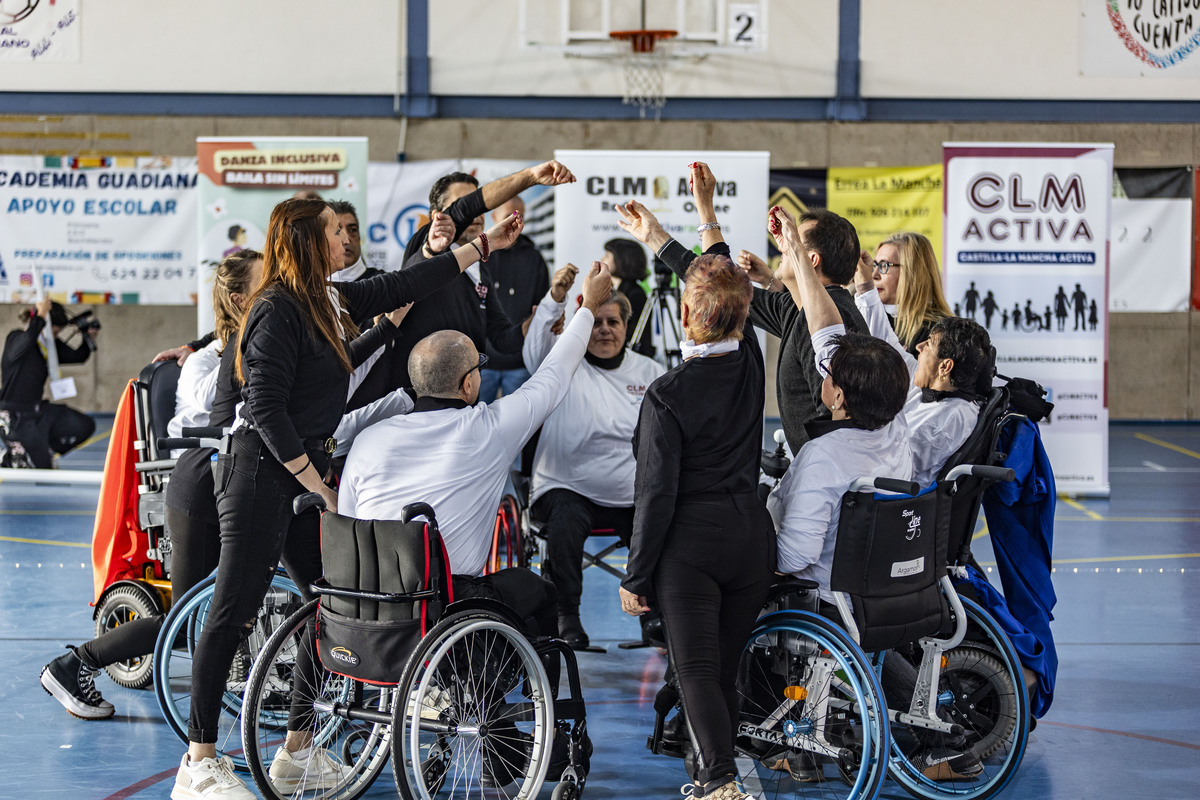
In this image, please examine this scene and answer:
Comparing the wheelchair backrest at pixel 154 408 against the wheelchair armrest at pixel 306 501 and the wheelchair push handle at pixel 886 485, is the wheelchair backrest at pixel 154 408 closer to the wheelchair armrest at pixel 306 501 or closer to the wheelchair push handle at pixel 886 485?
the wheelchair armrest at pixel 306 501

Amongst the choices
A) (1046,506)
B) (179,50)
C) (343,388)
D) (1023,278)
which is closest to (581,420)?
(343,388)

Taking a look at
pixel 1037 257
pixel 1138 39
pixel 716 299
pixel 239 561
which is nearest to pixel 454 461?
pixel 239 561

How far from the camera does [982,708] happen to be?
3.13m

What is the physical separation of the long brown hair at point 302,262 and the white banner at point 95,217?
8323 mm

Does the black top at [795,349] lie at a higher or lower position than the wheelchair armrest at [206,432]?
higher

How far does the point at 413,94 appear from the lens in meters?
10.7

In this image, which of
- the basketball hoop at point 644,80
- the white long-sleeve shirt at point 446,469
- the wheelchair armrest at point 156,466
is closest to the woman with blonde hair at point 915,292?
the white long-sleeve shirt at point 446,469

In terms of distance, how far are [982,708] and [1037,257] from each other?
15.6ft

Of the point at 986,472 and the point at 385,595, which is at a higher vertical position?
the point at 986,472

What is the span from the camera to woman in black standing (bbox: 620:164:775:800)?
2.58 meters

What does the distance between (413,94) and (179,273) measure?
2720 mm

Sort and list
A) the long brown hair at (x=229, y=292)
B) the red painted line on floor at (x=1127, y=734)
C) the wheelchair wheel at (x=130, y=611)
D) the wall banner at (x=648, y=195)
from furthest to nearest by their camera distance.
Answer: the wall banner at (x=648, y=195), the wheelchair wheel at (x=130, y=611), the long brown hair at (x=229, y=292), the red painted line on floor at (x=1127, y=734)

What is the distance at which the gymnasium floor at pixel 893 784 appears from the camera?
3.09 meters

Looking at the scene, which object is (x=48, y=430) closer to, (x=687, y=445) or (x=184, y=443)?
(x=184, y=443)
